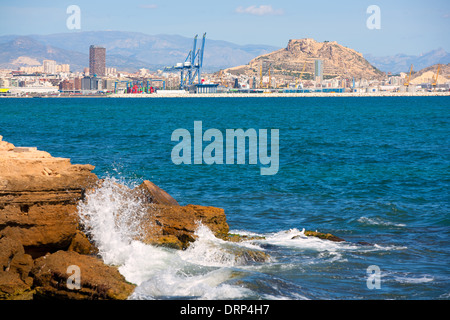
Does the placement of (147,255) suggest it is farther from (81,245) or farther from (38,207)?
(38,207)

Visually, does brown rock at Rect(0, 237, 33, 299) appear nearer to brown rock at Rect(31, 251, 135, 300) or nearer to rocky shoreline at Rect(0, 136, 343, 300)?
rocky shoreline at Rect(0, 136, 343, 300)

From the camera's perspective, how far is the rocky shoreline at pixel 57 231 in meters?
10.6

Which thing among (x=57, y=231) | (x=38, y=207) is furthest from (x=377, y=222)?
(x=38, y=207)

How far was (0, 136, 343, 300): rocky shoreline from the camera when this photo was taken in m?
10.6

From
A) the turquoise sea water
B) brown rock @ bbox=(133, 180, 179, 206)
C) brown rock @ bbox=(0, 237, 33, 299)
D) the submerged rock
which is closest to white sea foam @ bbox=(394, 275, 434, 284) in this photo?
the turquoise sea water

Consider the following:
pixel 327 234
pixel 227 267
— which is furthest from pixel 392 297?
pixel 327 234

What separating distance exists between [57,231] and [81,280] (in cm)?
202

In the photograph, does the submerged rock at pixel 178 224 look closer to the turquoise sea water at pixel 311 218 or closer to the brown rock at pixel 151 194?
the turquoise sea water at pixel 311 218

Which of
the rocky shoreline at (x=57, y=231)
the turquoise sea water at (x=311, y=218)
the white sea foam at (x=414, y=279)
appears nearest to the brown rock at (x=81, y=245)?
the rocky shoreline at (x=57, y=231)

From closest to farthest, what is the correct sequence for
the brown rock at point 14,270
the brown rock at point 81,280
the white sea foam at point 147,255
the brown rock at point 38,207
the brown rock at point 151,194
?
1. the brown rock at point 81,280
2. the brown rock at point 14,270
3. the white sea foam at point 147,255
4. the brown rock at point 38,207
5. the brown rock at point 151,194

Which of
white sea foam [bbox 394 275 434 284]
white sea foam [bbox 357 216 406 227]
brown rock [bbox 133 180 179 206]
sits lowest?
white sea foam [bbox 394 275 434 284]

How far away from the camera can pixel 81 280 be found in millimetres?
10500
